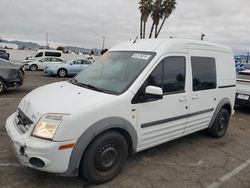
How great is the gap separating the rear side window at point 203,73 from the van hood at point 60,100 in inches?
74.6

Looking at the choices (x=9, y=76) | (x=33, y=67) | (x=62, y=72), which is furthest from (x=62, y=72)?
(x=9, y=76)

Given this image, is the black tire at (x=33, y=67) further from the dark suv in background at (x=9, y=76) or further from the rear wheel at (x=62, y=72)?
the dark suv in background at (x=9, y=76)

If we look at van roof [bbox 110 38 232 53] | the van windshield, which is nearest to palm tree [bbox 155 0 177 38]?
van roof [bbox 110 38 232 53]

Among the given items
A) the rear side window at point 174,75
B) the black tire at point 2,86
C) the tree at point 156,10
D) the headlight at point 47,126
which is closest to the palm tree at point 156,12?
the tree at point 156,10

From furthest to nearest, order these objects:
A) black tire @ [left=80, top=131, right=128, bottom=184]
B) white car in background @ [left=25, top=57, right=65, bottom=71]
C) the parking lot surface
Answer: white car in background @ [left=25, top=57, right=65, bottom=71], the parking lot surface, black tire @ [left=80, top=131, right=128, bottom=184]

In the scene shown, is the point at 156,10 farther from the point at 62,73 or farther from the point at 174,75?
the point at 174,75

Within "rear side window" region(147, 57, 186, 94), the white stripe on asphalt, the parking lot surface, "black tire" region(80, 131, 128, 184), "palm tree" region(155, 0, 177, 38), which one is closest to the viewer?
"black tire" region(80, 131, 128, 184)

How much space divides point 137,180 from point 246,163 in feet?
6.96

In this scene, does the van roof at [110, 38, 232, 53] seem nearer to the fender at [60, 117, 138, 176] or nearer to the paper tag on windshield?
the paper tag on windshield

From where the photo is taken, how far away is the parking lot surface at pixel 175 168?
338 centimetres

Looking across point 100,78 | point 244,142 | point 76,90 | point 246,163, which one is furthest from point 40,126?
point 244,142

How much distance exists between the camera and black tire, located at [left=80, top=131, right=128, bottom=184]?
3.14 metres

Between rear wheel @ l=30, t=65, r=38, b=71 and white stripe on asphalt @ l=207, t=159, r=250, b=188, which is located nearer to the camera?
white stripe on asphalt @ l=207, t=159, r=250, b=188

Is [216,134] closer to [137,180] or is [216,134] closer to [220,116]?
[220,116]
